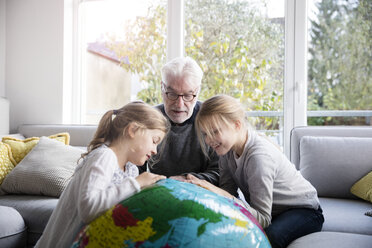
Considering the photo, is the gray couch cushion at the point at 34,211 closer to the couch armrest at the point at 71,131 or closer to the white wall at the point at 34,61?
the couch armrest at the point at 71,131

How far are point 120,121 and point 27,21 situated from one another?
3.04m

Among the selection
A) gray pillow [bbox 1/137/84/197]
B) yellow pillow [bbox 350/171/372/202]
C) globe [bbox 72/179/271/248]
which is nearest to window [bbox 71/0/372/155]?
yellow pillow [bbox 350/171/372/202]

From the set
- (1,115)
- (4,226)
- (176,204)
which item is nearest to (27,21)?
(1,115)

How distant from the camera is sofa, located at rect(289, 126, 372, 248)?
87.4 inches

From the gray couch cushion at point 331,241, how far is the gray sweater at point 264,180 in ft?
0.51

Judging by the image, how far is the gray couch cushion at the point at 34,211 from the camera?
2.28 m

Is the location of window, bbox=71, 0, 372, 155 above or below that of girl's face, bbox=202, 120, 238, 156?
above

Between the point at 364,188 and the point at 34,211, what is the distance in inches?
78.0

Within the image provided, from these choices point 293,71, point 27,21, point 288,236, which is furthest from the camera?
point 27,21

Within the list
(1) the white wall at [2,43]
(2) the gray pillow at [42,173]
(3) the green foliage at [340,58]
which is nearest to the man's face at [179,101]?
(2) the gray pillow at [42,173]

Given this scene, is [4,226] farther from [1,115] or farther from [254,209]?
[1,115]

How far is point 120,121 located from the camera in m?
1.54

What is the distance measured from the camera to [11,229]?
2127 mm

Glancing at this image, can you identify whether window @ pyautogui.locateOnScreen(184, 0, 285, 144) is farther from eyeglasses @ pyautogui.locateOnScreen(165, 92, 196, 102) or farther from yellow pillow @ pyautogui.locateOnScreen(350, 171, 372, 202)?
eyeglasses @ pyautogui.locateOnScreen(165, 92, 196, 102)
